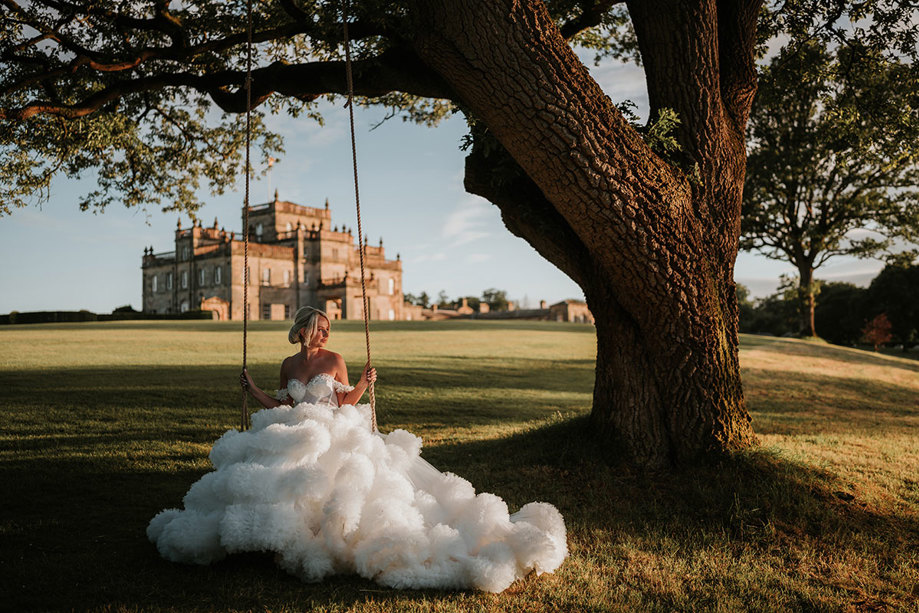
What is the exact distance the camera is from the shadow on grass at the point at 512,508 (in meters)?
3.43

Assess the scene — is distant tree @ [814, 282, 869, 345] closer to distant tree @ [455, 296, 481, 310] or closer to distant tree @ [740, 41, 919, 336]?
distant tree @ [740, 41, 919, 336]

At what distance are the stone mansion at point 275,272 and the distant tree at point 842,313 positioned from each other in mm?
39409

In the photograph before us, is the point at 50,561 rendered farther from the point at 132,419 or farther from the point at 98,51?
the point at 98,51

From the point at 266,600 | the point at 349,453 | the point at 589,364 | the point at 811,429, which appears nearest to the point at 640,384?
the point at 349,453

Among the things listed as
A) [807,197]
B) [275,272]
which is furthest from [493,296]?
[807,197]

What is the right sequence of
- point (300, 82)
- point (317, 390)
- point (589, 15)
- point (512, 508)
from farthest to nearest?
point (589, 15), point (300, 82), point (512, 508), point (317, 390)

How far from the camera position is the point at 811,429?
9.55m

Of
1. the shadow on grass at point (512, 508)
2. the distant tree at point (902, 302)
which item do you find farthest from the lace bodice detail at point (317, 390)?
the distant tree at point (902, 302)

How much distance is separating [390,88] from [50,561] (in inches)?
196

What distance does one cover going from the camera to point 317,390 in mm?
4273

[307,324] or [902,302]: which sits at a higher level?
[902,302]

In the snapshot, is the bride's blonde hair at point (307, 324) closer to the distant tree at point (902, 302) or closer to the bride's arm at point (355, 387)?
the bride's arm at point (355, 387)

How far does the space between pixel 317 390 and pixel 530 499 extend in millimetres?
2301

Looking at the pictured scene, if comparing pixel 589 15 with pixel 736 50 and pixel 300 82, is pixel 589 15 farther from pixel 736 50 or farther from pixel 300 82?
pixel 300 82
